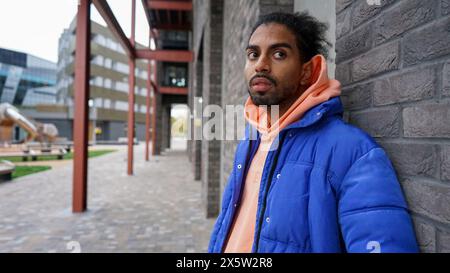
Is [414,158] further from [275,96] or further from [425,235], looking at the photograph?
[275,96]

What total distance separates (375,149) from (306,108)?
0.93ft

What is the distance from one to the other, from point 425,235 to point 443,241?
51 mm

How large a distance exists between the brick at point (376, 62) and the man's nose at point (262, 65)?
0.36 metres

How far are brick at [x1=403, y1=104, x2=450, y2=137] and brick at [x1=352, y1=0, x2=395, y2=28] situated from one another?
387 millimetres

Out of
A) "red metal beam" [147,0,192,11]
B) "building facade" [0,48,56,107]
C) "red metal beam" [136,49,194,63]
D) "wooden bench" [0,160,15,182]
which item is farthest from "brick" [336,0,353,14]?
"building facade" [0,48,56,107]

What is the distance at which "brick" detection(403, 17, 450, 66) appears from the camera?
0.74m

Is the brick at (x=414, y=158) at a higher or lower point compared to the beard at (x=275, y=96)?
lower

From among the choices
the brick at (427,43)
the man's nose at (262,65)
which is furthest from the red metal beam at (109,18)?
the brick at (427,43)

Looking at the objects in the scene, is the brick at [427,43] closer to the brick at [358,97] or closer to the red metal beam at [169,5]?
the brick at [358,97]

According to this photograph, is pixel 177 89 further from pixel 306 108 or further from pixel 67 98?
pixel 67 98

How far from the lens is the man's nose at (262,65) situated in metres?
1.17

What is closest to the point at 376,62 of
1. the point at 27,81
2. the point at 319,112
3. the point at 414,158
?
the point at 319,112

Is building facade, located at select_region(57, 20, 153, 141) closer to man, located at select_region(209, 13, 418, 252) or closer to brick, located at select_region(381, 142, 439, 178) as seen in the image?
man, located at select_region(209, 13, 418, 252)
